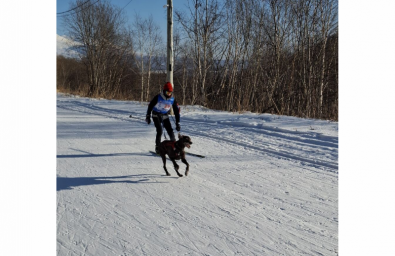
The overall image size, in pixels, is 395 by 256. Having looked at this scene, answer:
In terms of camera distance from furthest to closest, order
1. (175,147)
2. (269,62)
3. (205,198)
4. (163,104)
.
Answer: (269,62), (163,104), (175,147), (205,198)

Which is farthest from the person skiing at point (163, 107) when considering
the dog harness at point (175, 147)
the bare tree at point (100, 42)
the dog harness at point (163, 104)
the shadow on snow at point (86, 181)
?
the bare tree at point (100, 42)

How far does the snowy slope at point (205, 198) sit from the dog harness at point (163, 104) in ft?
3.55

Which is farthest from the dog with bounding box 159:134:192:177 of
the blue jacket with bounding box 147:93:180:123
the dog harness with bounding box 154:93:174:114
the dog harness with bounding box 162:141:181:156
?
the dog harness with bounding box 154:93:174:114

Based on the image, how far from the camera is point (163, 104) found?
19.4ft

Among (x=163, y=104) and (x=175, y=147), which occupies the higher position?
(x=163, y=104)

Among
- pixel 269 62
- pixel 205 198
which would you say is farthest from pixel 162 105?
pixel 269 62

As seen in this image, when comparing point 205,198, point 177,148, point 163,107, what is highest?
point 163,107

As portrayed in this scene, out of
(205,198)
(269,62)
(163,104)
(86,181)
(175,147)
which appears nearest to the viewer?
(205,198)

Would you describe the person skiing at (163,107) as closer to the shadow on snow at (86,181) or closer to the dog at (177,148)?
the dog at (177,148)

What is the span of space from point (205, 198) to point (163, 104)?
2.56 meters

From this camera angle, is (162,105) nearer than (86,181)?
No

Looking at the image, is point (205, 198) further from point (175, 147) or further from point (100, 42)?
point (100, 42)

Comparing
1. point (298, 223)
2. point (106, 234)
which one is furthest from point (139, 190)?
point (298, 223)
